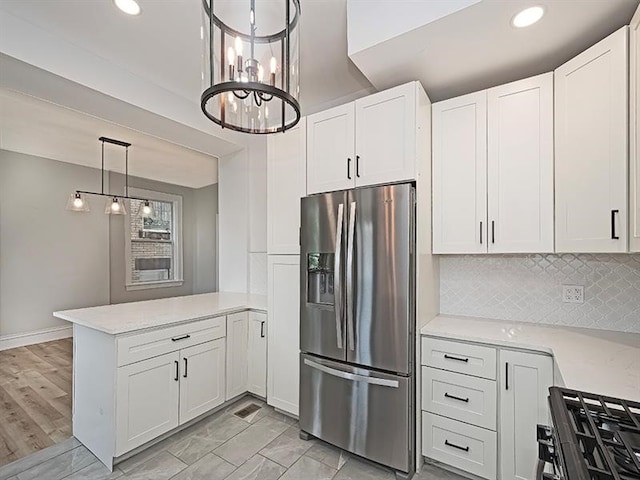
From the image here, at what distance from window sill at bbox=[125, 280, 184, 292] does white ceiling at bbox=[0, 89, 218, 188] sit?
2.02 metres

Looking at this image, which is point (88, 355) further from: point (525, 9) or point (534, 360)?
point (525, 9)

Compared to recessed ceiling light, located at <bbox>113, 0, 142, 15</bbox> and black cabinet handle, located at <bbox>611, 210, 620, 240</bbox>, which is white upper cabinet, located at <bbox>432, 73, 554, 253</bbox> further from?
recessed ceiling light, located at <bbox>113, 0, 142, 15</bbox>

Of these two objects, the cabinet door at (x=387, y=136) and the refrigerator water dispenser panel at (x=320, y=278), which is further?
the refrigerator water dispenser panel at (x=320, y=278)

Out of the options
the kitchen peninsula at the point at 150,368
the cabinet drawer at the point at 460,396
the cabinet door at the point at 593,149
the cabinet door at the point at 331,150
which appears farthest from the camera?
the cabinet door at the point at 331,150

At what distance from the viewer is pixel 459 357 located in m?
1.87

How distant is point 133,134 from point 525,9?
13.2 ft

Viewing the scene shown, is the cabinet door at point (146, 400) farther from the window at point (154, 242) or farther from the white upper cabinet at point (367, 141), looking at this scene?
the window at point (154, 242)

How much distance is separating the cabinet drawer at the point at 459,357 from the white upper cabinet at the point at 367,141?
104cm

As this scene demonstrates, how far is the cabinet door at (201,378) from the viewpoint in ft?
7.77

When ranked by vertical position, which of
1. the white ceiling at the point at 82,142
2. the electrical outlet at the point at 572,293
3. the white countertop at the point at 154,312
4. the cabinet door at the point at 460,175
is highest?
the white ceiling at the point at 82,142

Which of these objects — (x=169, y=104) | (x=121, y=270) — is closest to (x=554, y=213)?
(x=169, y=104)

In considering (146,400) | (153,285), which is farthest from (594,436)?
(153,285)

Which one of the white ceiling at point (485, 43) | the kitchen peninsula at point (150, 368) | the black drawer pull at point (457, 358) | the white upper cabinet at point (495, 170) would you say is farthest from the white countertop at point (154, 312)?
the white ceiling at point (485, 43)

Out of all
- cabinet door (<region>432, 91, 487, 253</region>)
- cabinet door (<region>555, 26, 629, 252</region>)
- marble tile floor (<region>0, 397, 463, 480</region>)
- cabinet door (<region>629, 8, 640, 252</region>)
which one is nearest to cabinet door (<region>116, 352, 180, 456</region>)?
marble tile floor (<region>0, 397, 463, 480</region>)
